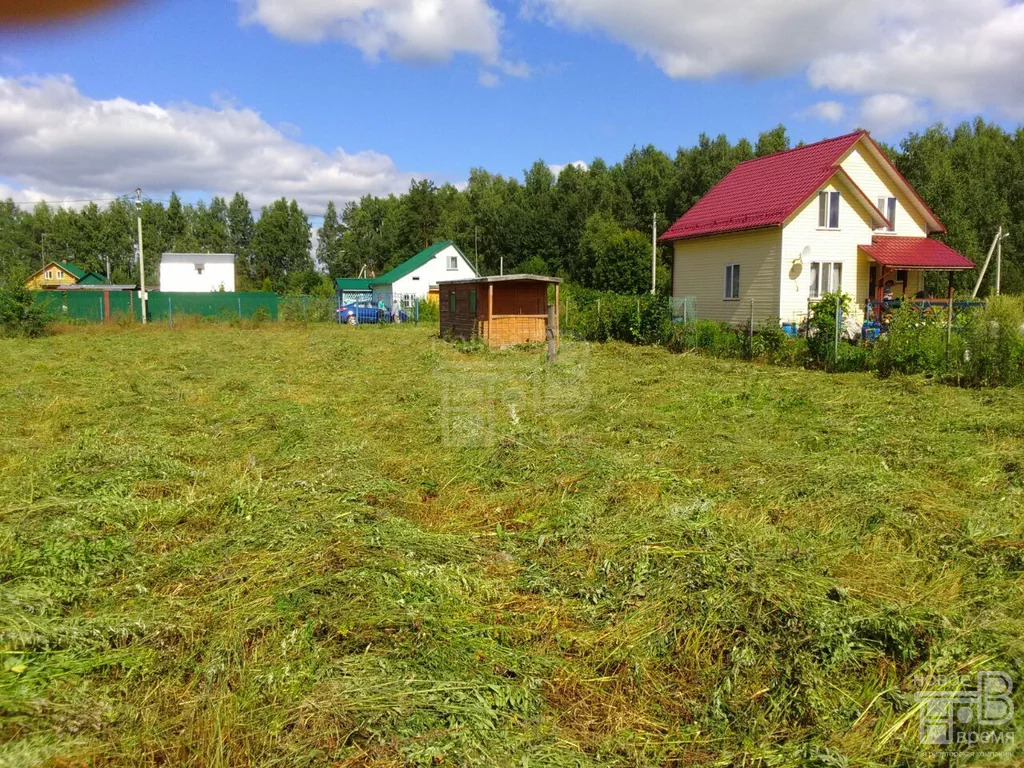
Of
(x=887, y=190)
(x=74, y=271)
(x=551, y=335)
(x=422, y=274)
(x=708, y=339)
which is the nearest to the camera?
(x=551, y=335)

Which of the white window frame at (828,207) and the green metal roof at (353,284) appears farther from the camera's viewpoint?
the green metal roof at (353,284)

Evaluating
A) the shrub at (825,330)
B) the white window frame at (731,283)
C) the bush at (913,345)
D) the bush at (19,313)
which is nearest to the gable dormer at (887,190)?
the white window frame at (731,283)

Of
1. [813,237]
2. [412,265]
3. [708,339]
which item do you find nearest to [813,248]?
[813,237]

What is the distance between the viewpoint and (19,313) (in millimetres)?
23719

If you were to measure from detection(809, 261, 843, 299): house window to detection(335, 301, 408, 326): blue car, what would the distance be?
825 inches

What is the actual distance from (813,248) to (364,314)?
22.4 meters

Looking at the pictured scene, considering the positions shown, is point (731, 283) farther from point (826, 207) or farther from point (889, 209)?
point (889, 209)

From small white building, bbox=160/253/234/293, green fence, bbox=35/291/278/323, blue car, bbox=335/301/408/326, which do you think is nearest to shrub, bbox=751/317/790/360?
blue car, bbox=335/301/408/326

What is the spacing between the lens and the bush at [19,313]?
2341 cm

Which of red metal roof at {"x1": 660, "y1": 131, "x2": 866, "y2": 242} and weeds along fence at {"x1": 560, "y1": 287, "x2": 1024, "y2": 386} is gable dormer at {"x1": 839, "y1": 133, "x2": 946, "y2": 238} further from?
weeds along fence at {"x1": 560, "y1": 287, "x2": 1024, "y2": 386}

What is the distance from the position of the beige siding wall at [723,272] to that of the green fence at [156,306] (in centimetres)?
1915

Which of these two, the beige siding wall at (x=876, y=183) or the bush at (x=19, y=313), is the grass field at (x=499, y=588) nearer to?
the beige siding wall at (x=876, y=183)

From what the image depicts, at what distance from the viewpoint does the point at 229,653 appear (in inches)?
129

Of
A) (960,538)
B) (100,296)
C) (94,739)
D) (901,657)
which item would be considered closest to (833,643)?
(901,657)
